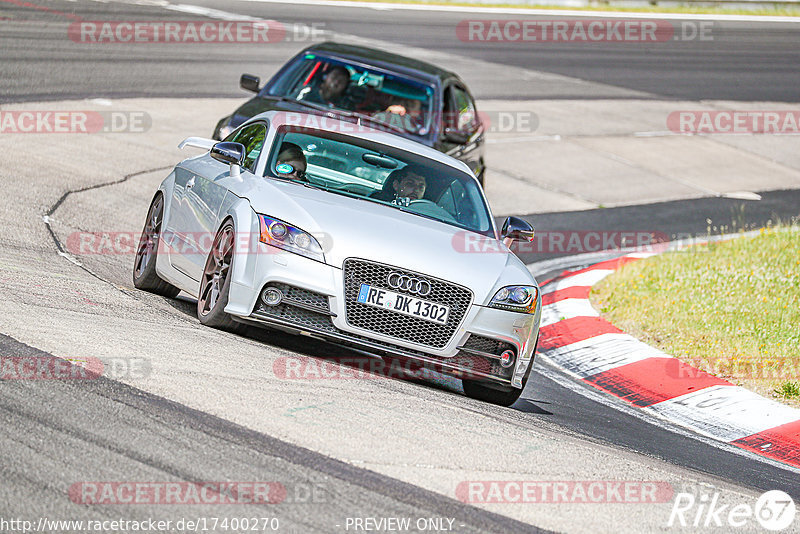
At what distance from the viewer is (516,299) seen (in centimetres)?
736

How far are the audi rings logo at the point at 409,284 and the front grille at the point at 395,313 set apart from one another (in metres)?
0.02

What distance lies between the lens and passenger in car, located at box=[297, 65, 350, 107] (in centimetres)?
1268

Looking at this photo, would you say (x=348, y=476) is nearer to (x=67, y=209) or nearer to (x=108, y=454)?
(x=108, y=454)

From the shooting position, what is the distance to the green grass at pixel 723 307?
364 inches

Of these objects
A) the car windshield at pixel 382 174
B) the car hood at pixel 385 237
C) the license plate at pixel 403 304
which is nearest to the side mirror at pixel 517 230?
the car windshield at pixel 382 174

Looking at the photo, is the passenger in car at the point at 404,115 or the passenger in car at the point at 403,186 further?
the passenger in car at the point at 404,115

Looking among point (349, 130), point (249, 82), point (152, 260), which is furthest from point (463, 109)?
point (152, 260)

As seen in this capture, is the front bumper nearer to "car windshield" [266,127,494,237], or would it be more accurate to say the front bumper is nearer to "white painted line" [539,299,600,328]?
"car windshield" [266,127,494,237]

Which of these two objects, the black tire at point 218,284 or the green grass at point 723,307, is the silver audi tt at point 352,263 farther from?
the green grass at point 723,307

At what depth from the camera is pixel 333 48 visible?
521 inches

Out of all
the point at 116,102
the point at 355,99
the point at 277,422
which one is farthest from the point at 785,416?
the point at 116,102

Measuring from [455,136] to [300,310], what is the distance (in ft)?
19.3

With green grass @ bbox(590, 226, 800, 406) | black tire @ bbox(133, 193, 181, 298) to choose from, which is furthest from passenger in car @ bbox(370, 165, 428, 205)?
green grass @ bbox(590, 226, 800, 406)

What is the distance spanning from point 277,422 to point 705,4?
37.7 metres
